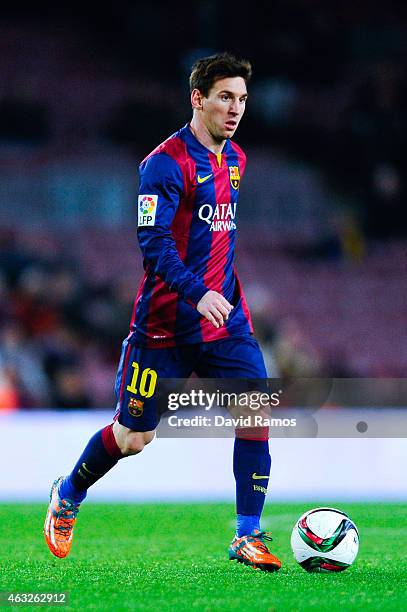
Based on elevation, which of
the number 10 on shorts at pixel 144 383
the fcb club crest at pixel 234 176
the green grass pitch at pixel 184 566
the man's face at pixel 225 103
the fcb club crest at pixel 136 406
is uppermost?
the man's face at pixel 225 103

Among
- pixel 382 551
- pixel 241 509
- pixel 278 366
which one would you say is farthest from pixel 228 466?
pixel 241 509

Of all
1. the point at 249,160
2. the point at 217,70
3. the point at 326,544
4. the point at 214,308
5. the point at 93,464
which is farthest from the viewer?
the point at 249,160

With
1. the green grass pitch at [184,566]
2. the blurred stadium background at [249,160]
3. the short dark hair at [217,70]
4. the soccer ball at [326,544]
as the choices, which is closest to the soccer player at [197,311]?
the short dark hair at [217,70]

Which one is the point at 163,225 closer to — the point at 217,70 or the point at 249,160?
the point at 217,70

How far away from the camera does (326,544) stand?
17.1ft

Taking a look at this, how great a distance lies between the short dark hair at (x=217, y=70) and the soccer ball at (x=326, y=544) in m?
1.85

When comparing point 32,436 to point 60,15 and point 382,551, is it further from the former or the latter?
point 60,15

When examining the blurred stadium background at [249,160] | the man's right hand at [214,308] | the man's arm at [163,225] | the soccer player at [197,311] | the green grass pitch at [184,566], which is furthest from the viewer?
the blurred stadium background at [249,160]

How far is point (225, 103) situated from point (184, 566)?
6.38ft

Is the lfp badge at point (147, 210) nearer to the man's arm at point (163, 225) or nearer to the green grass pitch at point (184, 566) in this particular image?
the man's arm at point (163, 225)

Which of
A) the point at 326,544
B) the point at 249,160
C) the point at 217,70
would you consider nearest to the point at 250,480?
the point at 326,544

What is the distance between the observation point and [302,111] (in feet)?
57.4

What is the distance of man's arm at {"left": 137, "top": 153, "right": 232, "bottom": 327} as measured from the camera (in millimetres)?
5137

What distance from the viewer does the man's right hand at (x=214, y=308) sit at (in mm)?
4980
